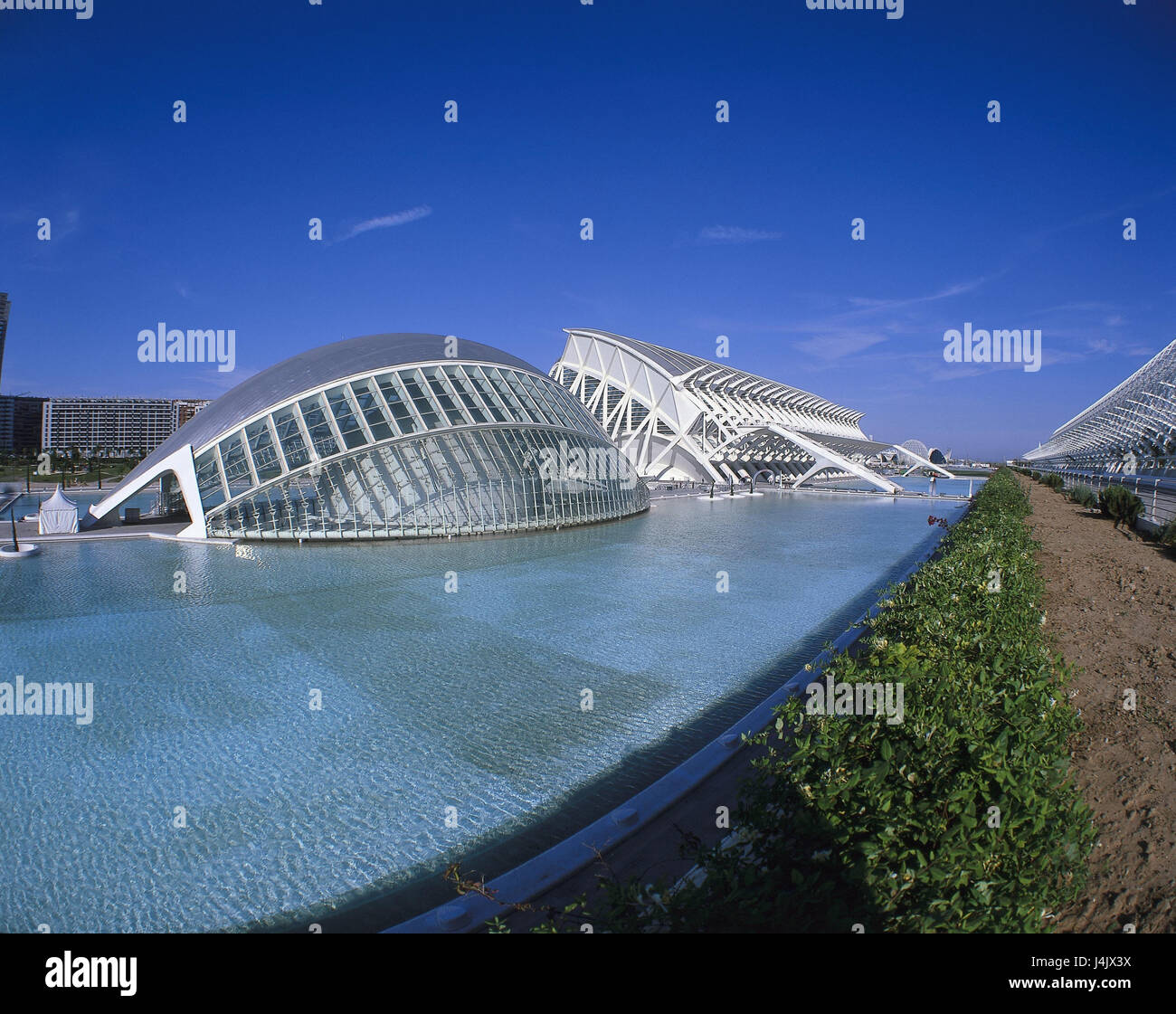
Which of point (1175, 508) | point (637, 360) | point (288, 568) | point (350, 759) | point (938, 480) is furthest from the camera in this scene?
point (938, 480)

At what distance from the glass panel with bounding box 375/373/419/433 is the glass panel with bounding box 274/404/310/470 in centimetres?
273

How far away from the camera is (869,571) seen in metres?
16.2

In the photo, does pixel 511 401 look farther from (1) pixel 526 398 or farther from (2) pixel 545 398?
(2) pixel 545 398

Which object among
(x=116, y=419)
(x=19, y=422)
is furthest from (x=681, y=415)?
(x=116, y=419)

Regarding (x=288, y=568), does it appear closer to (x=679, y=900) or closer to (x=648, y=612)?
(x=648, y=612)

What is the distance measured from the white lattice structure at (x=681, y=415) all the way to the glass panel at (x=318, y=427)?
1113 inches

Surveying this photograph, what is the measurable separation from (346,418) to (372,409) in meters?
0.83

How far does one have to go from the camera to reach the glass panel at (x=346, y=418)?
19062 mm

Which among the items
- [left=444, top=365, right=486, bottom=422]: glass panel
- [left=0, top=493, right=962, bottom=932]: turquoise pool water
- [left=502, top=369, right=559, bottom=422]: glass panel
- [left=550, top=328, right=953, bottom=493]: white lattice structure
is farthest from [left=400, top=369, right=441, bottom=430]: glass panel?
[left=550, top=328, right=953, bottom=493]: white lattice structure

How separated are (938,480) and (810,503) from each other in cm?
3745

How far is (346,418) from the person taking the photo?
1967cm

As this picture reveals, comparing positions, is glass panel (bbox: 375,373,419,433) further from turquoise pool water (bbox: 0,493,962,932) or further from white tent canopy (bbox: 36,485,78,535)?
white tent canopy (bbox: 36,485,78,535)
